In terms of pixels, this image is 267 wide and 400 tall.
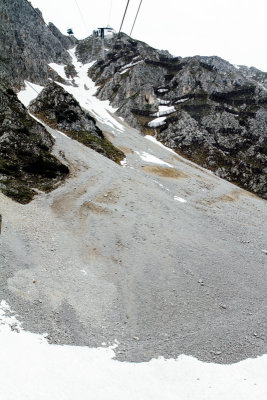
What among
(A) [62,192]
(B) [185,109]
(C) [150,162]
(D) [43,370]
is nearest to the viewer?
(D) [43,370]

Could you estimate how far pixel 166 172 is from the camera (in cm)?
5281

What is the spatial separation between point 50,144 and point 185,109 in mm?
65988

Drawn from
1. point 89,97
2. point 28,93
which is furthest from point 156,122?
point 28,93

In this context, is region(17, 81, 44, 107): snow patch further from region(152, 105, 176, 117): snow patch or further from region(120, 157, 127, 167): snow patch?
region(152, 105, 176, 117): snow patch

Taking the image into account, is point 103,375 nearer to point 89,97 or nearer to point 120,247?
point 120,247

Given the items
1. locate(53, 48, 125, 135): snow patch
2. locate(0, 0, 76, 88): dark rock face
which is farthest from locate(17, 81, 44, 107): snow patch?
locate(53, 48, 125, 135): snow patch

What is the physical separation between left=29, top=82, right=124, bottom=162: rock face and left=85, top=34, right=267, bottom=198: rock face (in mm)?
30776

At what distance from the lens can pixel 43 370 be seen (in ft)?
35.9

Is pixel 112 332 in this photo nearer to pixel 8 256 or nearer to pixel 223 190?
pixel 8 256

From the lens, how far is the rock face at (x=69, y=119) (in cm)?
5732

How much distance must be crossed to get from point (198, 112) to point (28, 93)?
5971 cm

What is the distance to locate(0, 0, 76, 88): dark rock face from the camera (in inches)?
3162

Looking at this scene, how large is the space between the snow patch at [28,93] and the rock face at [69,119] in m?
6.43

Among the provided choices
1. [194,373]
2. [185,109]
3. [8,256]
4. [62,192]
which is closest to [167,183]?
[62,192]
